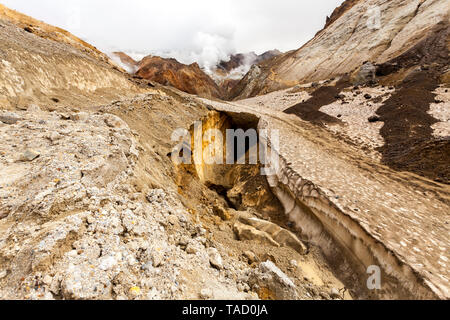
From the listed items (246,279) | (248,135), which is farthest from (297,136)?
(246,279)

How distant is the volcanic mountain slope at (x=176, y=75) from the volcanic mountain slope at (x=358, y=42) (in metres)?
18.6

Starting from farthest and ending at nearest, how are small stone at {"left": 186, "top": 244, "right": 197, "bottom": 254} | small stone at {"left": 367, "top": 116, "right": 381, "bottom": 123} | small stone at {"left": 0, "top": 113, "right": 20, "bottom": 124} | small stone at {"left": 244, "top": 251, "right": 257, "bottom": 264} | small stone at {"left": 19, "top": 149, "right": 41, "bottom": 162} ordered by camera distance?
small stone at {"left": 367, "top": 116, "right": 381, "bottom": 123} < small stone at {"left": 0, "top": 113, "right": 20, "bottom": 124} < small stone at {"left": 244, "top": 251, "right": 257, "bottom": 264} < small stone at {"left": 19, "top": 149, "right": 41, "bottom": 162} < small stone at {"left": 186, "top": 244, "right": 197, "bottom": 254}

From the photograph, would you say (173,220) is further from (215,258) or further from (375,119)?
(375,119)

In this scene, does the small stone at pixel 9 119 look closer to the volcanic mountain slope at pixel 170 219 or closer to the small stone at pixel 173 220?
the volcanic mountain slope at pixel 170 219

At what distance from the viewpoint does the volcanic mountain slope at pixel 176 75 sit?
2106 inches

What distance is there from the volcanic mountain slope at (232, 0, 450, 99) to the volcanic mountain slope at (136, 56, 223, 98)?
18628 mm

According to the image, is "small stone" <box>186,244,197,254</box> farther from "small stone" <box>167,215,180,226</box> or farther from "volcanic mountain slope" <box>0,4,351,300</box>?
"small stone" <box>167,215,180,226</box>

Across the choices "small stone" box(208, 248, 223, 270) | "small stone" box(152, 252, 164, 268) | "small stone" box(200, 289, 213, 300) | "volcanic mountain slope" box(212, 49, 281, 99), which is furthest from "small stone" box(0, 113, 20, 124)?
"volcanic mountain slope" box(212, 49, 281, 99)

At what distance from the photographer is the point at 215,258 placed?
11.0 ft

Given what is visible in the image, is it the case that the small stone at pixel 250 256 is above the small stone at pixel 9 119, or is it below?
below

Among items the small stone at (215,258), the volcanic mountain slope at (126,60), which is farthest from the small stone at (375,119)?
the volcanic mountain slope at (126,60)

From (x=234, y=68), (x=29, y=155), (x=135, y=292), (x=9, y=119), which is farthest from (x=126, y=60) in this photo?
(x=135, y=292)

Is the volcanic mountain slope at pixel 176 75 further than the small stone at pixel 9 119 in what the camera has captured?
Yes

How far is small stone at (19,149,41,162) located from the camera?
3402 mm
